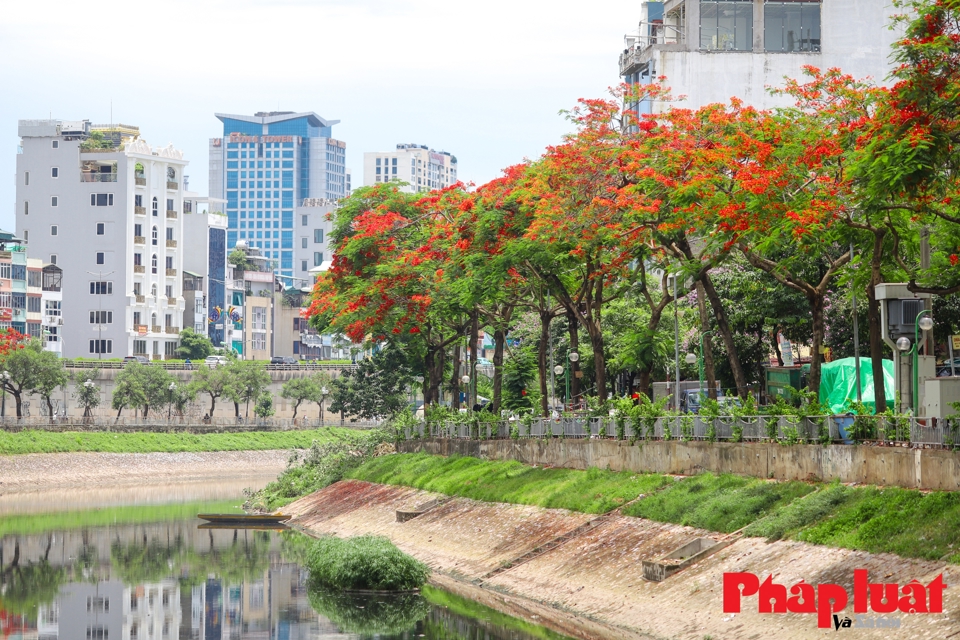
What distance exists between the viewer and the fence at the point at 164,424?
11106 cm

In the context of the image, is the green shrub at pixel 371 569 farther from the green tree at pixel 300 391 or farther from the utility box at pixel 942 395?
the green tree at pixel 300 391

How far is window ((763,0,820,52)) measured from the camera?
75500mm

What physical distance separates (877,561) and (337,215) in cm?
4942

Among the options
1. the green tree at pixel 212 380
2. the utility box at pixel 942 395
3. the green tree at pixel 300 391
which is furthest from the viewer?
the green tree at pixel 300 391

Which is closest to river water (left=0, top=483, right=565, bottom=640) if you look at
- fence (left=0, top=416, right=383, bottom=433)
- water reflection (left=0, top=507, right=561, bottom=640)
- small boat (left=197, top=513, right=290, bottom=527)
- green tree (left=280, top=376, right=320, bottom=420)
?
water reflection (left=0, top=507, right=561, bottom=640)

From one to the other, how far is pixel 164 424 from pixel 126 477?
1628 cm

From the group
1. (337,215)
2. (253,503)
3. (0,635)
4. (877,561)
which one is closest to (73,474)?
(253,503)

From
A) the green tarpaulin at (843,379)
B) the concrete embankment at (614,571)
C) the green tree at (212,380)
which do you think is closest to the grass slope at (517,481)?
the concrete embankment at (614,571)

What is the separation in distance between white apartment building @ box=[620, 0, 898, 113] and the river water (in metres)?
33.6

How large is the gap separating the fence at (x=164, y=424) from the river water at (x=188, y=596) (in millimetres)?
45971

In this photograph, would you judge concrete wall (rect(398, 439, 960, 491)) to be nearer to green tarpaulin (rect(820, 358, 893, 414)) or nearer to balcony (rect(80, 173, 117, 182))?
green tarpaulin (rect(820, 358, 893, 414))

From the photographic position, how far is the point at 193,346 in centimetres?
15962

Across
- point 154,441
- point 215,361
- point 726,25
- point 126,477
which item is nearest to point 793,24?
point 726,25

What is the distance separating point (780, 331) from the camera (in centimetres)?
5731
